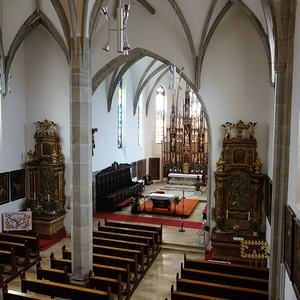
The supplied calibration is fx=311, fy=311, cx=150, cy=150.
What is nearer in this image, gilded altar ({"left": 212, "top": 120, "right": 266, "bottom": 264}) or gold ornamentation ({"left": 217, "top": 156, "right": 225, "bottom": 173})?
gilded altar ({"left": 212, "top": 120, "right": 266, "bottom": 264})

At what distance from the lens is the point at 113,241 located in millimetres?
11273

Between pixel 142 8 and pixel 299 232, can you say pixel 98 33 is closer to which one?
pixel 142 8

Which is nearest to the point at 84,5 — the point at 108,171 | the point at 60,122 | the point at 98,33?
the point at 98,33

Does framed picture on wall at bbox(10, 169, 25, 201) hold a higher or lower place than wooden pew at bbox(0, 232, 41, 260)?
higher

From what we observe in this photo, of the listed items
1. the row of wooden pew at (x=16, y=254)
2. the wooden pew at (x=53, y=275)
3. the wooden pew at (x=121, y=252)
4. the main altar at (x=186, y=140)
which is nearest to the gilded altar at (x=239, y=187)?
the wooden pew at (x=121, y=252)

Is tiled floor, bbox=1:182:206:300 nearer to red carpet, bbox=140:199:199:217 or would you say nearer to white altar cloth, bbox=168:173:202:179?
red carpet, bbox=140:199:199:217

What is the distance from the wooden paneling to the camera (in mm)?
27922

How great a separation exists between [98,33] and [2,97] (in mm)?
5015

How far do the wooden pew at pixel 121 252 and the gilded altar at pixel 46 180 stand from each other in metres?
4.19

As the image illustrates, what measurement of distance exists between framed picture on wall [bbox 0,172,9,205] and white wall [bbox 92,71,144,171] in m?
5.24

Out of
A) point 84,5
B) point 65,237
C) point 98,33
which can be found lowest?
point 65,237

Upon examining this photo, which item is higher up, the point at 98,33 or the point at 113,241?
the point at 98,33

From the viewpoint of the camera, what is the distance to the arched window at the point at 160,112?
27844mm

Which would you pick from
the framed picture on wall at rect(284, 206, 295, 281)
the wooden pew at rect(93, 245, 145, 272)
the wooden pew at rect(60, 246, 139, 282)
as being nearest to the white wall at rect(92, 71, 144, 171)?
the wooden pew at rect(93, 245, 145, 272)
